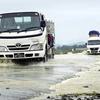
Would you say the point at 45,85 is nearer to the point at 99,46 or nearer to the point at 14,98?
the point at 14,98

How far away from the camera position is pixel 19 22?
1827 cm

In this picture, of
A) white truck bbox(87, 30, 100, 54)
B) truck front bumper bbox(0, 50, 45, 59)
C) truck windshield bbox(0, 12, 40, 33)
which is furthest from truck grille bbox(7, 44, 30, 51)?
white truck bbox(87, 30, 100, 54)

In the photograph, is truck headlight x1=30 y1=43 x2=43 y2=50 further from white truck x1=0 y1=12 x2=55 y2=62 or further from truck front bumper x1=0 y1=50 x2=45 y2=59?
truck front bumper x1=0 y1=50 x2=45 y2=59

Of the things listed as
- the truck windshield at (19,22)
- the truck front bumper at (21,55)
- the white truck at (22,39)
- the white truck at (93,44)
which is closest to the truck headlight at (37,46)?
the white truck at (22,39)

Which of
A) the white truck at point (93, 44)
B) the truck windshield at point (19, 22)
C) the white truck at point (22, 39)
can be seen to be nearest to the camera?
the white truck at point (22, 39)

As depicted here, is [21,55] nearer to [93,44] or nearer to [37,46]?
[37,46]

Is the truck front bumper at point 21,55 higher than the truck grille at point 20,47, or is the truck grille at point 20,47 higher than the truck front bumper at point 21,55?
the truck grille at point 20,47

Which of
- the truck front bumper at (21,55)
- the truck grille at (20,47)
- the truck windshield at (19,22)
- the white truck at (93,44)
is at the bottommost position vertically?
the white truck at (93,44)

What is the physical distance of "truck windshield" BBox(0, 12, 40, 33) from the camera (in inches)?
706

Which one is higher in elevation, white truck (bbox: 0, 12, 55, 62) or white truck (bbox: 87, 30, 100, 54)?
white truck (bbox: 0, 12, 55, 62)

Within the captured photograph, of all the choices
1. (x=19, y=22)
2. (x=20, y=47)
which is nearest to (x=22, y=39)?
(x=20, y=47)

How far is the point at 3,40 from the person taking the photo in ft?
57.7

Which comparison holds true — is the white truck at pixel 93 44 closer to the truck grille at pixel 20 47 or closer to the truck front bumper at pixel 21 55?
the truck front bumper at pixel 21 55

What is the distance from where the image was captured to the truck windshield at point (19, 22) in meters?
17.9
